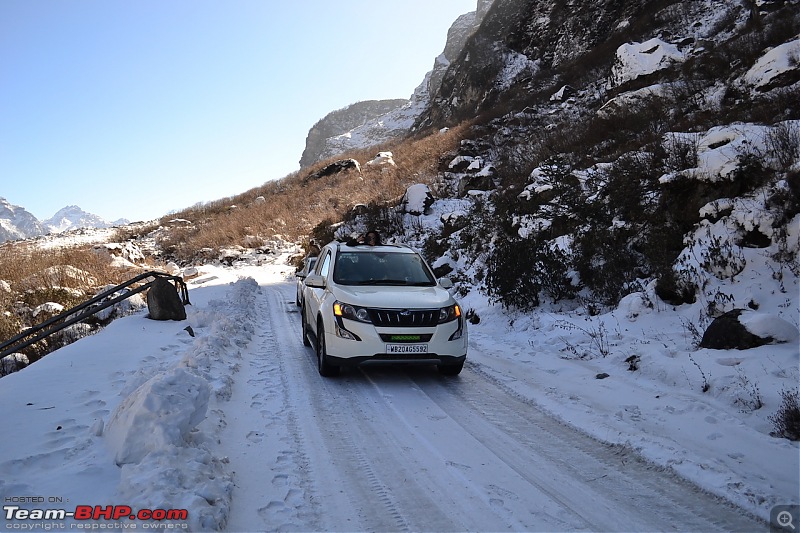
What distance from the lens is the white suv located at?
596 centimetres

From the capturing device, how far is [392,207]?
2244 cm

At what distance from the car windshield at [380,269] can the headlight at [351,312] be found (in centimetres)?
75

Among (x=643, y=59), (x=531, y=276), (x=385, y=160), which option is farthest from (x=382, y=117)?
(x=531, y=276)

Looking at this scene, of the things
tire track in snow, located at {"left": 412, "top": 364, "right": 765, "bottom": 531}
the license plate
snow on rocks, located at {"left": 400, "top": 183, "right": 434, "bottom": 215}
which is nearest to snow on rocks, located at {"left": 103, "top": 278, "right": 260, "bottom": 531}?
the license plate

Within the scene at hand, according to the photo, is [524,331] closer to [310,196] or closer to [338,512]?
[338,512]

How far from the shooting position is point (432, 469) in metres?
3.90

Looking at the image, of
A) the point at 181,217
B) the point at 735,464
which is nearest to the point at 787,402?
the point at 735,464

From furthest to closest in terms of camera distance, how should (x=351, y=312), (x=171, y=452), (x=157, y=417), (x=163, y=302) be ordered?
1. (x=163, y=302)
2. (x=351, y=312)
3. (x=157, y=417)
4. (x=171, y=452)

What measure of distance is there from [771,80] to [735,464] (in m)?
11.8

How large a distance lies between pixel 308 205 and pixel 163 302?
1061 inches

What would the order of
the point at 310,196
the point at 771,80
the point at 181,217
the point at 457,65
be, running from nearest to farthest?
the point at 771,80, the point at 310,196, the point at 181,217, the point at 457,65

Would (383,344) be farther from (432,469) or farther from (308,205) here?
(308,205)

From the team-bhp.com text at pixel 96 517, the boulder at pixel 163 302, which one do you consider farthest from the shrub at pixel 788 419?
the boulder at pixel 163 302

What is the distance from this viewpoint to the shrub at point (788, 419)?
13.7 feet
